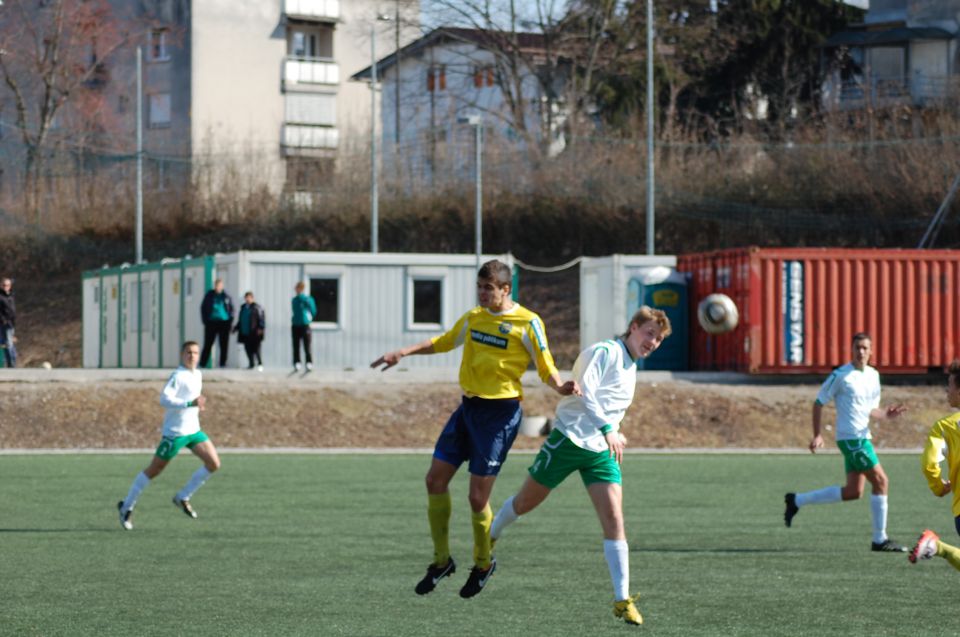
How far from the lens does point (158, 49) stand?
68.3 metres

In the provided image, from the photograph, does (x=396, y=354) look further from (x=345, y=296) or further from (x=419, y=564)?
(x=345, y=296)

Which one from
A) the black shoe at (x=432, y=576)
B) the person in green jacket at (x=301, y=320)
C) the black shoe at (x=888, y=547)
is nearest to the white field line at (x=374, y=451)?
the person in green jacket at (x=301, y=320)

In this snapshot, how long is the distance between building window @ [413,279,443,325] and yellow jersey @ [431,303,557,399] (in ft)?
91.8

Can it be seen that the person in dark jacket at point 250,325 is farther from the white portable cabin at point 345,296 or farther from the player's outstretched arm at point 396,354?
the player's outstretched arm at point 396,354

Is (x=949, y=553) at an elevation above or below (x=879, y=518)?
above

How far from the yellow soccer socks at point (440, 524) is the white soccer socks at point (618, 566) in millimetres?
1274

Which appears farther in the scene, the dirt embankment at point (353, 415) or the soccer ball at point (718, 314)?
the soccer ball at point (718, 314)

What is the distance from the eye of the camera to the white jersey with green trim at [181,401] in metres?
15.6

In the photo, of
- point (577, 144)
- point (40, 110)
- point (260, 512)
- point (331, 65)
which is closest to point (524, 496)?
point (260, 512)

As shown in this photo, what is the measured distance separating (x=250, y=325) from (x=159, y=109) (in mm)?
36007

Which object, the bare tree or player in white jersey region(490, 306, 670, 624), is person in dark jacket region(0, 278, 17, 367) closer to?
the bare tree

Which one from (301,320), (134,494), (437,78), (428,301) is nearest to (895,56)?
(437,78)

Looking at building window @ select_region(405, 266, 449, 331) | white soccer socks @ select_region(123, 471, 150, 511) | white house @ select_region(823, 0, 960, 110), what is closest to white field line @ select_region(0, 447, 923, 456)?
building window @ select_region(405, 266, 449, 331)

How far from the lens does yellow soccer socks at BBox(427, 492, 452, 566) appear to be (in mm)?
10422
